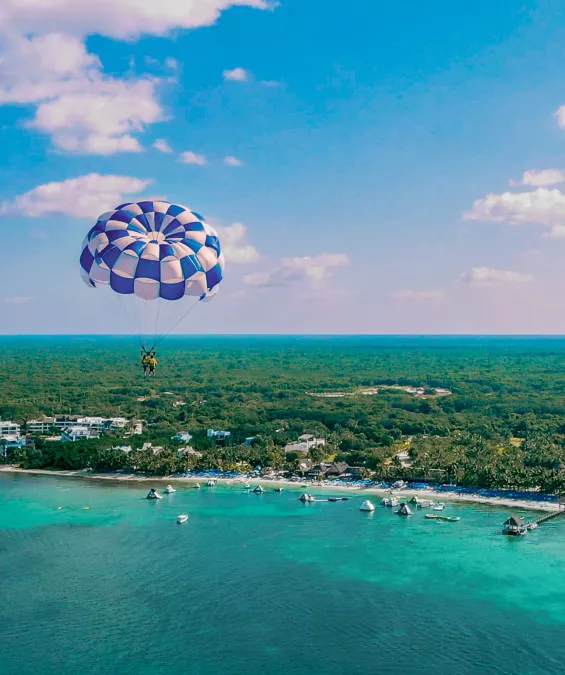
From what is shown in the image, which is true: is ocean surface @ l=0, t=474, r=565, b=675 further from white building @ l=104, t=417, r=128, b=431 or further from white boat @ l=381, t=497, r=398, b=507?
white building @ l=104, t=417, r=128, b=431

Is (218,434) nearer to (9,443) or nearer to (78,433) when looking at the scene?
(78,433)

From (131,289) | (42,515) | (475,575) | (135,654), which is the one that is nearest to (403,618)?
(475,575)

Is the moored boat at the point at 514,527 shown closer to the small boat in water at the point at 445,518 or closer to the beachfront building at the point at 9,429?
the small boat in water at the point at 445,518

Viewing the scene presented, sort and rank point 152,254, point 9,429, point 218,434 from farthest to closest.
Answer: point 9,429 → point 218,434 → point 152,254

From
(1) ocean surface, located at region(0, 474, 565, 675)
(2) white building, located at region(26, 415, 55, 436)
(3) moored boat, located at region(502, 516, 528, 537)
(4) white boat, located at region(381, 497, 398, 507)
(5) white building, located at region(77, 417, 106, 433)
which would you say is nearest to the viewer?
(1) ocean surface, located at region(0, 474, 565, 675)

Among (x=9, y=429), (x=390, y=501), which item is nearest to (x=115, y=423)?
(x=9, y=429)

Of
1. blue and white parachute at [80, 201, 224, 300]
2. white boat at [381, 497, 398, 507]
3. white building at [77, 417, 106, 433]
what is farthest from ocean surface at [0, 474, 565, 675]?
white building at [77, 417, 106, 433]
